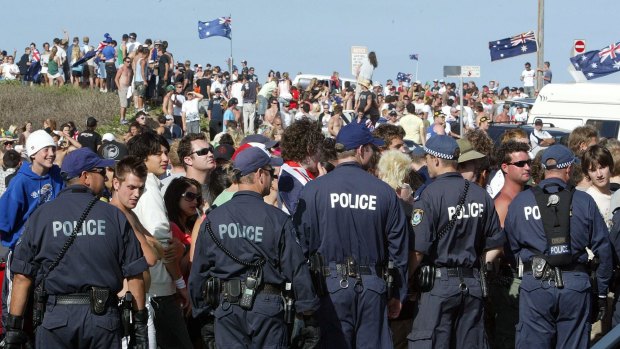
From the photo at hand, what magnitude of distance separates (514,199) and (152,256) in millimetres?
2974

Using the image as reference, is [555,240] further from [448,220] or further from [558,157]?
[448,220]

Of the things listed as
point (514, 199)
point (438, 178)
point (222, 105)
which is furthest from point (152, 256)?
point (222, 105)

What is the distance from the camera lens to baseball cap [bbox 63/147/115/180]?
7.00m

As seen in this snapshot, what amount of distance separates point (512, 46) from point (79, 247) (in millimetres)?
27836

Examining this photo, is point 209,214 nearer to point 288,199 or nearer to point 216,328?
point 216,328

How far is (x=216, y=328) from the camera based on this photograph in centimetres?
696

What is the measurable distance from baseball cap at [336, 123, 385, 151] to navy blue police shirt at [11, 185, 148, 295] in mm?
1848

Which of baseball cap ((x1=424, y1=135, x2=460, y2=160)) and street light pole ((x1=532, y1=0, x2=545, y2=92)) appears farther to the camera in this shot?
street light pole ((x1=532, y1=0, x2=545, y2=92))

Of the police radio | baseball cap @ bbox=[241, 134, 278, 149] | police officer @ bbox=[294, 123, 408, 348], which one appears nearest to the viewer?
the police radio

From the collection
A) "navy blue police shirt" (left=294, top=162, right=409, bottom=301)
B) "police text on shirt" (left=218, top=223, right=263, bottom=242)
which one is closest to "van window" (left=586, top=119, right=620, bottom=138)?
"navy blue police shirt" (left=294, top=162, right=409, bottom=301)

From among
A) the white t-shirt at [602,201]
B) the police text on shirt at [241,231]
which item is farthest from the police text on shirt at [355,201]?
the white t-shirt at [602,201]

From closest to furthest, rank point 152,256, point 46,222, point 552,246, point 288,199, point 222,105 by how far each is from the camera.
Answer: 1. point 46,222
2. point 152,256
3. point 552,246
4. point 288,199
5. point 222,105

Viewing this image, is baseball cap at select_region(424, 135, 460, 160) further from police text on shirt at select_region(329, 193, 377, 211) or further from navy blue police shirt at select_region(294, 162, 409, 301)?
police text on shirt at select_region(329, 193, 377, 211)

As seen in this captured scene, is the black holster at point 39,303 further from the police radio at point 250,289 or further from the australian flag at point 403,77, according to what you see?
the australian flag at point 403,77
